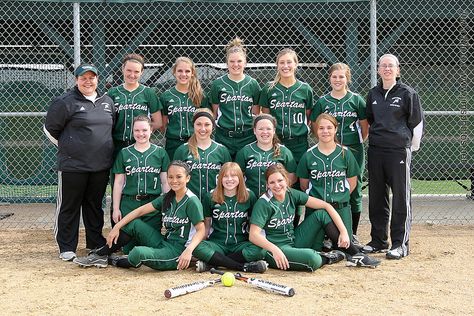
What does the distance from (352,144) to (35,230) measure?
3.46m

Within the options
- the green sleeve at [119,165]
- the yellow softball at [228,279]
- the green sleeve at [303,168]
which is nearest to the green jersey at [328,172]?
the green sleeve at [303,168]

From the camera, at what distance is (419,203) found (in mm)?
8836

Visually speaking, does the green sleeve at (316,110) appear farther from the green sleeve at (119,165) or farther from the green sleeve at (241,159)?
the green sleeve at (119,165)

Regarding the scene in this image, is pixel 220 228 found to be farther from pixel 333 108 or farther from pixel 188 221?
pixel 333 108

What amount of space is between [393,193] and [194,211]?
1754 mm

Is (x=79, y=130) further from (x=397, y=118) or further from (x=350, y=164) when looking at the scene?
(x=397, y=118)

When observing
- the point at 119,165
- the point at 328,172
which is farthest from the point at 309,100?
Result: the point at 119,165

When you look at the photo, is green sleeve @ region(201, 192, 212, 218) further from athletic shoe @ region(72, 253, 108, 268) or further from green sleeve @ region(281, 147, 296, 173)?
athletic shoe @ region(72, 253, 108, 268)

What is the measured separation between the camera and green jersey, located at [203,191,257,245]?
5.14 m

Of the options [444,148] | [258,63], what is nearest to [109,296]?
[258,63]

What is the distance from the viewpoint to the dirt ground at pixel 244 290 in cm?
403

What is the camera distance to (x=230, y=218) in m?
5.14

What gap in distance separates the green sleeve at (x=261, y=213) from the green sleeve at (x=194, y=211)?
39 cm

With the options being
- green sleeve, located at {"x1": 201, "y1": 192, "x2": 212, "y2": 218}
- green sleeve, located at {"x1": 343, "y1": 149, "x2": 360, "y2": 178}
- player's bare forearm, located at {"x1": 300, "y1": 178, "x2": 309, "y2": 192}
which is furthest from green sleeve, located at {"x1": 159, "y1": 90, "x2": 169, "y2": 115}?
green sleeve, located at {"x1": 343, "y1": 149, "x2": 360, "y2": 178}
